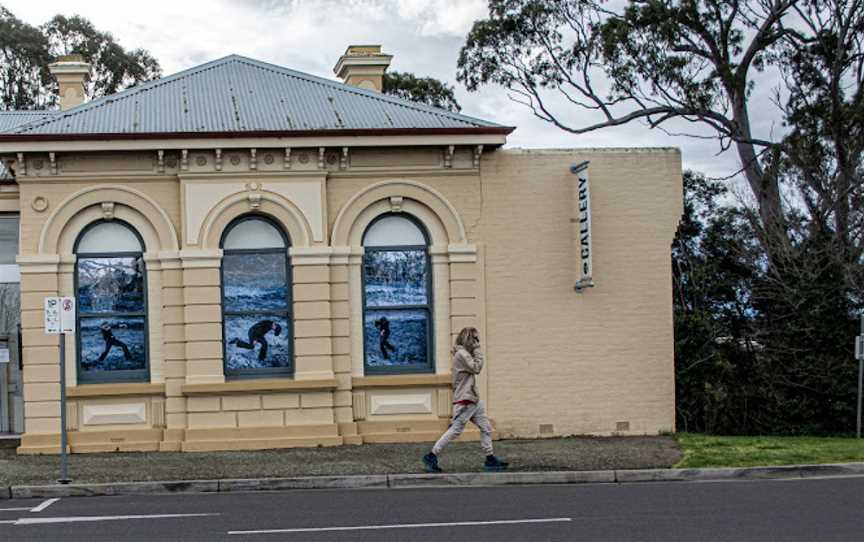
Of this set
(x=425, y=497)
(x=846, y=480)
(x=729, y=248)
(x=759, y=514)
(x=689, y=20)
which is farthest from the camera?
(x=689, y=20)

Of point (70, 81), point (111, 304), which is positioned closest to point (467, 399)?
point (111, 304)

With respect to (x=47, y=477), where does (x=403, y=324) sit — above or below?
above

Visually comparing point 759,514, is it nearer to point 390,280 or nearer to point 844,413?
point 390,280

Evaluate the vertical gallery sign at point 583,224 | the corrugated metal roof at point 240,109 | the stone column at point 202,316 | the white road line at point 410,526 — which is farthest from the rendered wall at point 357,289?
the white road line at point 410,526

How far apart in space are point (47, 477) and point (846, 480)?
9.79 meters

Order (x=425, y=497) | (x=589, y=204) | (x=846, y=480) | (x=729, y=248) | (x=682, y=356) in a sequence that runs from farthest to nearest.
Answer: (x=729, y=248) < (x=682, y=356) < (x=589, y=204) < (x=846, y=480) < (x=425, y=497)

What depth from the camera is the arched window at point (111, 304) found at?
18719mm

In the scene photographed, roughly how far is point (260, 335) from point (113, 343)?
7.29ft

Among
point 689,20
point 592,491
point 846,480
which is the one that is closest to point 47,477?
point 592,491

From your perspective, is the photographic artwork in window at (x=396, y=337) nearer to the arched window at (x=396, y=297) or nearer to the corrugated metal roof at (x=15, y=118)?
the arched window at (x=396, y=297)

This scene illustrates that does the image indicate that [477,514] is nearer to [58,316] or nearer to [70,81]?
[58,316]

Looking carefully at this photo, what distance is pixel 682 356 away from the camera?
20.9 metres

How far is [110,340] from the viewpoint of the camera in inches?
738

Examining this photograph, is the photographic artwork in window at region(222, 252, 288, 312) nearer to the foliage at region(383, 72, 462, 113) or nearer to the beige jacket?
the beige jacket
